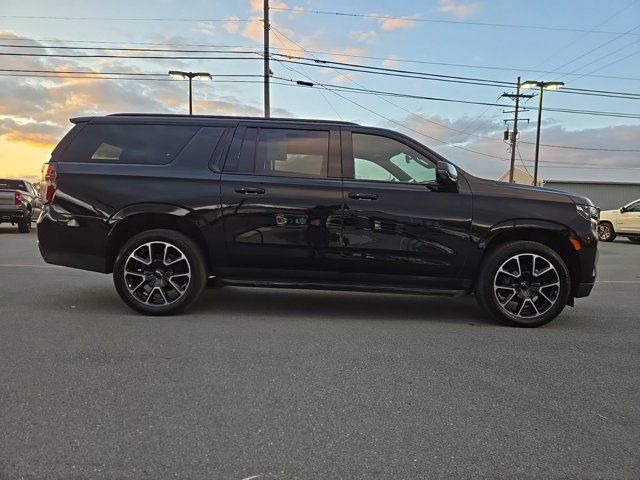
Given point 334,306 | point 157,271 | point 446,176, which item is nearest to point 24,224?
point 157,271

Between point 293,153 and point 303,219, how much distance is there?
72 centimetres

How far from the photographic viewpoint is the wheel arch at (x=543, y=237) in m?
5.02

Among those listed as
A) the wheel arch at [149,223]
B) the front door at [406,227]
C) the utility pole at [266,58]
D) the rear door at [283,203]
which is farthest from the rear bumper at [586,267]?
the utility pole at [266,58]

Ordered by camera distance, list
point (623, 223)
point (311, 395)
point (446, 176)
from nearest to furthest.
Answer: point (311, 395) < point (446, 176) < point (623, 223)

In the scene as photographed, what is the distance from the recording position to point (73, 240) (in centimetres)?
523

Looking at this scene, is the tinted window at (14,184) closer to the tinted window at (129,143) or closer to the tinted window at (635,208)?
the tinted window at (129,143)

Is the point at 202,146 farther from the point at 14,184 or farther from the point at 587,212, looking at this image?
the point at 14,184

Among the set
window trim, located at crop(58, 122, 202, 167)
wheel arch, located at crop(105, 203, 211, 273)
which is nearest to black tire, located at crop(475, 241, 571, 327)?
wheel arch, located at crop(105, 203, 211, 273)

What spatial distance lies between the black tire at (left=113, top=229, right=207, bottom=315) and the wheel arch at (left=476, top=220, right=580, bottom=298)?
2.88 metres

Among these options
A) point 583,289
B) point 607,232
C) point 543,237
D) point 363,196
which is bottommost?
point 607,232

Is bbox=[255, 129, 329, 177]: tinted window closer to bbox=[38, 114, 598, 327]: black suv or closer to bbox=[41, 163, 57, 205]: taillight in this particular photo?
bbox=[38, 114, 598, 327]: black suv

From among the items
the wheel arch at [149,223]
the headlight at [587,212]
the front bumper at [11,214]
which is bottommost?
the front bumper at [11,214]

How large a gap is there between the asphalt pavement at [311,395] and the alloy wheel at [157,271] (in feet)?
0.96

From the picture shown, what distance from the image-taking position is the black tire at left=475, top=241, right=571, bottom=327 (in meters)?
5.03
